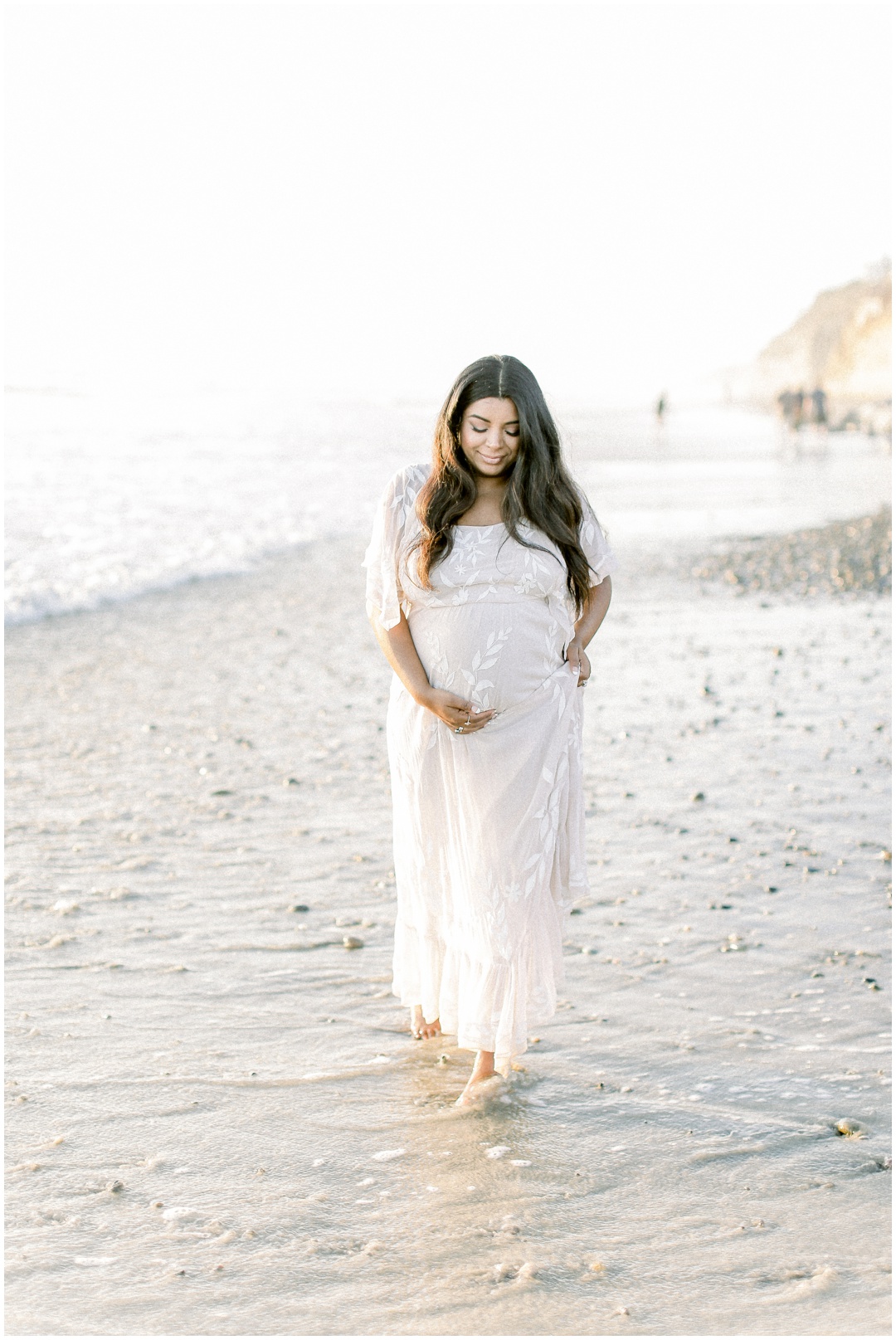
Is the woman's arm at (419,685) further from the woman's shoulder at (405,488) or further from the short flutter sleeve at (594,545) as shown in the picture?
the short flutter sleeve at (594,545)

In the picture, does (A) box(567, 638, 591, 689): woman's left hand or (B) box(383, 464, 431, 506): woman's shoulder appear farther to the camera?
(A) box(567, 638, 591, 689): woman's left hand

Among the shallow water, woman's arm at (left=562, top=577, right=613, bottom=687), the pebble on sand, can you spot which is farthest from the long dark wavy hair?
the pebble on sand

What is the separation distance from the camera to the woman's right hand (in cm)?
361

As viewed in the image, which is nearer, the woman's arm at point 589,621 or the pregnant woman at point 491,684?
the pregnant woman at point 491,684

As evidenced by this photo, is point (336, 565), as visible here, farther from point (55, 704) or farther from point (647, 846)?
point (647, 846)

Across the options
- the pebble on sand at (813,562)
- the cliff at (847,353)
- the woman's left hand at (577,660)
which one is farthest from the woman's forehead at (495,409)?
the cliff at (847,353)

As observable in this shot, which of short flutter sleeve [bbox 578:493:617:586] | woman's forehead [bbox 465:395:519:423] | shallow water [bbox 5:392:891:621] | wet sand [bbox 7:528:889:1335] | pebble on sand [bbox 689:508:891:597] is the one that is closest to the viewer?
wet sand [bbox 7:528:889:1335]

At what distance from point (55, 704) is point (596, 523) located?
5536 mm

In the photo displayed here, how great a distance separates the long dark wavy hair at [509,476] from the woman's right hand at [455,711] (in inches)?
12.0

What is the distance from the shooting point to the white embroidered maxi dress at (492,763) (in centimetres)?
362

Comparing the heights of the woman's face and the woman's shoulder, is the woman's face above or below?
above

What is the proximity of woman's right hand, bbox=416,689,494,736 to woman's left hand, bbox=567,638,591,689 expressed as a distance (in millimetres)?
293

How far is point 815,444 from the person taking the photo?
34844mm

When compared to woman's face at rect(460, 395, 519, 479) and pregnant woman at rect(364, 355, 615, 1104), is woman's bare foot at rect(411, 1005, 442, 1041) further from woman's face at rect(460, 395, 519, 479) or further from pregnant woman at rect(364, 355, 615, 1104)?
woman's face at rect(460, 395, 519, 479)
